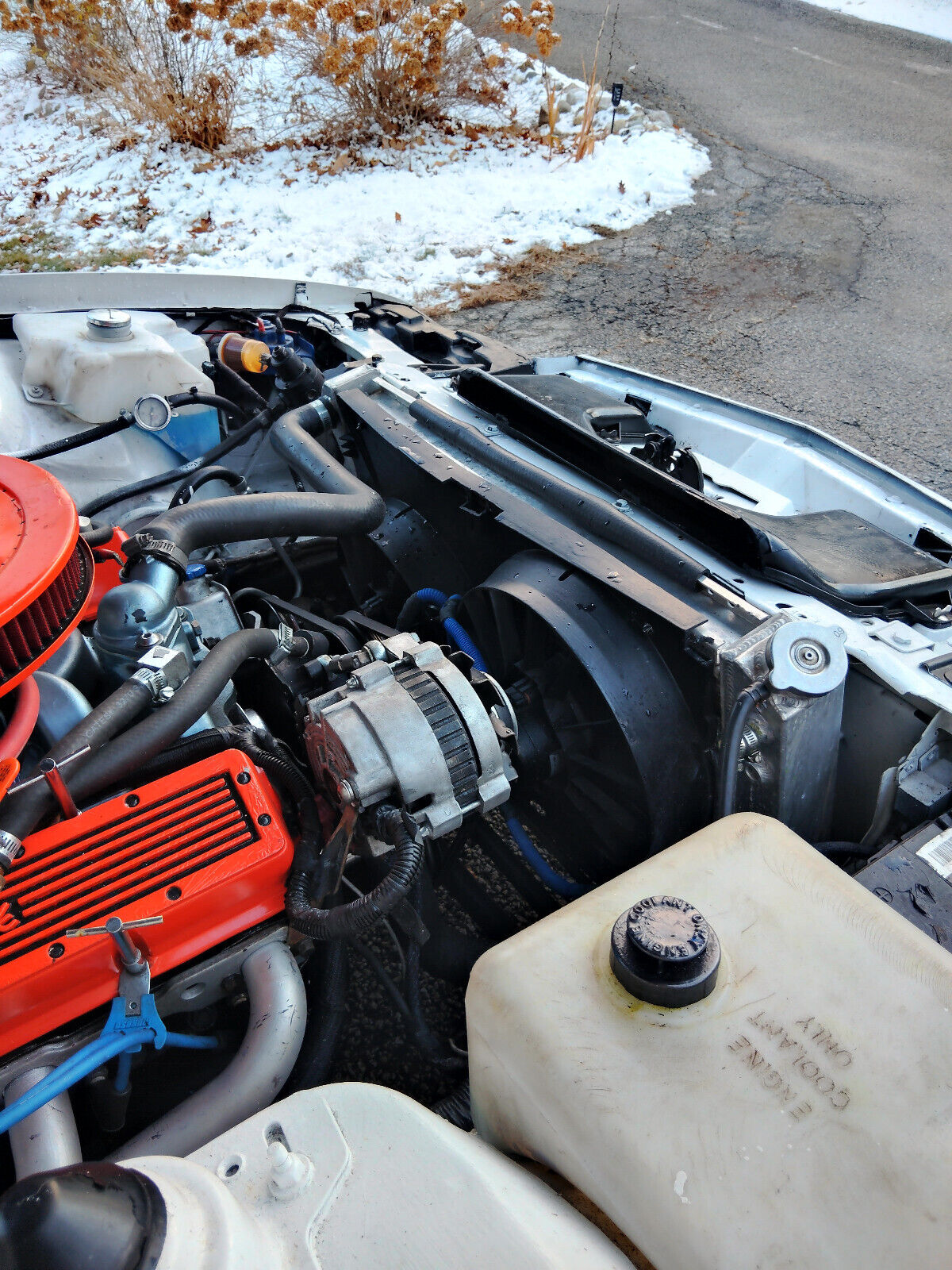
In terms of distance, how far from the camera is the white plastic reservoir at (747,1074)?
2.46 feet

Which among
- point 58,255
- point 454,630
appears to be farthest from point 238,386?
point 58,255

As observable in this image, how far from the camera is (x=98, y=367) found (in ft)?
6.98

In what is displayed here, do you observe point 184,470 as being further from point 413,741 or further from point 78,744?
point 413,741

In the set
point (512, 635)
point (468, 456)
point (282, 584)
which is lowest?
point (282, 584)

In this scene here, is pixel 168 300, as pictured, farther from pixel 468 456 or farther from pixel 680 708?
pixel 680 708

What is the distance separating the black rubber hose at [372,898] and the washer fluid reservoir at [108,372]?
1.33m

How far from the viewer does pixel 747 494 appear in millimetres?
2227

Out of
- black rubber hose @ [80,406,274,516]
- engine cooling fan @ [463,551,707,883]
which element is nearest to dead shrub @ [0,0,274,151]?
black rubber hose @ [80,406,274,516]

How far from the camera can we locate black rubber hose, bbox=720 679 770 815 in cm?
125

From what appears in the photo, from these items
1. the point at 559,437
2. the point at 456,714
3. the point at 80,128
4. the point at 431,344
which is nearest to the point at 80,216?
the point at 80,128

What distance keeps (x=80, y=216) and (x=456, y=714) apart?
689cm

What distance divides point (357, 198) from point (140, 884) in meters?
6.36

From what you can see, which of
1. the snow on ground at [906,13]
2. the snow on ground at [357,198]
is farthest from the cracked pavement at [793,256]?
the snow on ground at [906,13]

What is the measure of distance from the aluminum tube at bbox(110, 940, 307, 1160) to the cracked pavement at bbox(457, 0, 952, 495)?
3.47 meters
